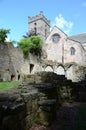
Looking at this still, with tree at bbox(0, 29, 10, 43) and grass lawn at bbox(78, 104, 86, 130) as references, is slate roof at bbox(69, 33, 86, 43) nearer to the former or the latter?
tree at bbox(0, 29, 10, 43)

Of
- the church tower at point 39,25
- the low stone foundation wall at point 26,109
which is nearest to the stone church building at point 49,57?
the church tower at point 39,25

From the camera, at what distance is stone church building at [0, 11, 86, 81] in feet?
78.3

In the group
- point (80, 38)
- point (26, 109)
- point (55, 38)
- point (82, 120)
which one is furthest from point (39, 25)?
point (26, 109)

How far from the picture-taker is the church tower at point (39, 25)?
184ft

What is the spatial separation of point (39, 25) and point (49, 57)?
45.9ft

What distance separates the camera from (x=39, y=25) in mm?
56062

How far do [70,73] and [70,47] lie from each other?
547 inches

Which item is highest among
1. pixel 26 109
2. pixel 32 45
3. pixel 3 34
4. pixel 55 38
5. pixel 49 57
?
pixel 55 38

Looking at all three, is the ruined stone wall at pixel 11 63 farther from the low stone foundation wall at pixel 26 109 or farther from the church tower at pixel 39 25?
the church tower at pixel 39 25

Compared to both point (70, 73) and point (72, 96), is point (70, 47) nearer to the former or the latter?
point (70, 73)

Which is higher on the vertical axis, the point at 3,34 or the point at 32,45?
the point at 3,34

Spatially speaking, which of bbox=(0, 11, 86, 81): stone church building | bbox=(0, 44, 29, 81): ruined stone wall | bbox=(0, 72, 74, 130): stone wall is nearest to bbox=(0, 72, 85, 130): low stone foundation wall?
bbox=(0, 72, 74, 130): stone wall

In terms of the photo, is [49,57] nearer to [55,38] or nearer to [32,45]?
[55,38]

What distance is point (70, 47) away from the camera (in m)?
44.9
